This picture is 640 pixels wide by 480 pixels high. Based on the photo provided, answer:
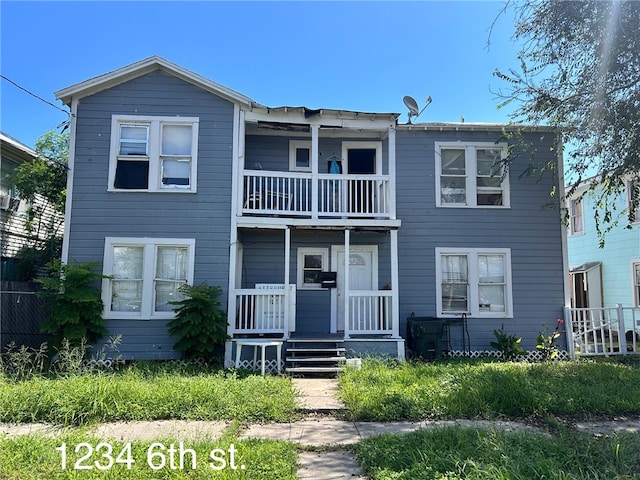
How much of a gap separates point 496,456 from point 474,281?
274 inches

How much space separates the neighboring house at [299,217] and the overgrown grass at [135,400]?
8.27 feet

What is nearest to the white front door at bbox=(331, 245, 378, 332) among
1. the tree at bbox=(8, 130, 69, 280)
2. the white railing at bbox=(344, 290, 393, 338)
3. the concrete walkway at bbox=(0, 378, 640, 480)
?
the white railing at bbox=(344, 290, 393, 338)

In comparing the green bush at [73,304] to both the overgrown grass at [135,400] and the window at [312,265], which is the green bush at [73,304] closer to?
the overgrown grass at [135,400]

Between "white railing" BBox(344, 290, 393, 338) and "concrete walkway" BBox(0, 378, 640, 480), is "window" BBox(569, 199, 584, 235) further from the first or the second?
"concrete walkway" BBox(0, 378, 640, 480)

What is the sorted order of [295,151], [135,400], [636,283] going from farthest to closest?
[636,283]
[295,151]
[135,400]

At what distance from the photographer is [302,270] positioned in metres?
10.5

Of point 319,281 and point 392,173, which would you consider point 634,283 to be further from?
point 319,281

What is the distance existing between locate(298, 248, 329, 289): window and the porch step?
1.99 m

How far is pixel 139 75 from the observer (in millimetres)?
9453

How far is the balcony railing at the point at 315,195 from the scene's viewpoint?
9.43 metres

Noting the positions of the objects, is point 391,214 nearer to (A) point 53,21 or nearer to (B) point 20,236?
(A) point 53,21

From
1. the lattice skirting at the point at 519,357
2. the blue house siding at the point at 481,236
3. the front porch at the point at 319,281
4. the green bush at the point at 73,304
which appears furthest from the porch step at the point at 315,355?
the green bush at the point at 73,304

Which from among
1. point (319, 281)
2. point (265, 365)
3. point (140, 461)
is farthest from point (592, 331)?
point (140, 461)

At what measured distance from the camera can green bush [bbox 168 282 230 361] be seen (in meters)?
8.26
